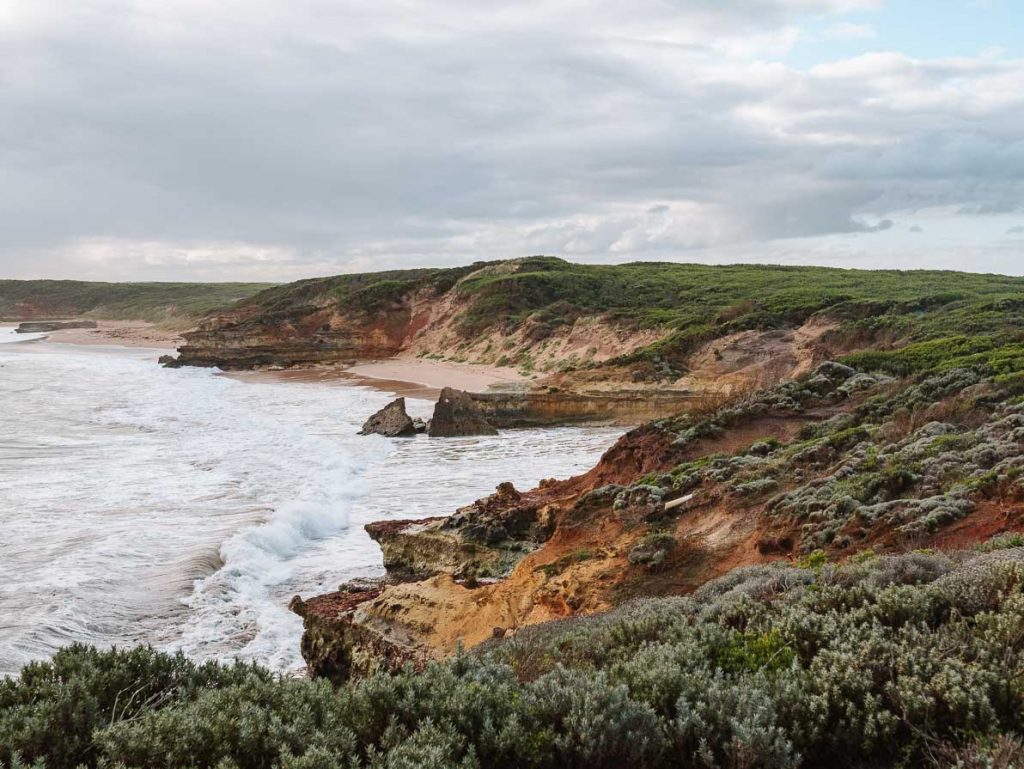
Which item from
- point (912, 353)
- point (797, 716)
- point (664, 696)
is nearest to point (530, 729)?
point (664, 696)

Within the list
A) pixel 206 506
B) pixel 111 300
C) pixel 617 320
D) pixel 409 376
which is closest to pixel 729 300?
pixel 617 320

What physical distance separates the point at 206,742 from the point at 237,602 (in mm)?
7411

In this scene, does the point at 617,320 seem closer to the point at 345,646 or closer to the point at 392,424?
the point at 392,424

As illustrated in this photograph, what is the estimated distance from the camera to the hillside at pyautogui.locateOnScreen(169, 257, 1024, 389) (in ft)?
98.4

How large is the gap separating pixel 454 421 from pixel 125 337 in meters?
69.5

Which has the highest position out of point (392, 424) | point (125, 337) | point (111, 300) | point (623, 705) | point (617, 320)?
point (111, 300)

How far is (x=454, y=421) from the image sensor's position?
2334 centimetres

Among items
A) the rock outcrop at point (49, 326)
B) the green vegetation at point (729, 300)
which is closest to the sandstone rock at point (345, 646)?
the green vegetation at point (729, 300)

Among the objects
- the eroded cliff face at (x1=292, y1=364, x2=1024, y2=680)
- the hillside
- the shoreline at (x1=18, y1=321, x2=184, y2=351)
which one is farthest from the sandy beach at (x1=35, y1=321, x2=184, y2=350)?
the eroded cliff face at (x1=292, y1=364, x2=1024, y2=680)

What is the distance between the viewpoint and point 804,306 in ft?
119

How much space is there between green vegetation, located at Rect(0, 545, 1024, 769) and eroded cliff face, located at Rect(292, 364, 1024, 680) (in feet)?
10.2

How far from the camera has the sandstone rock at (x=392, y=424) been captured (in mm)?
23484

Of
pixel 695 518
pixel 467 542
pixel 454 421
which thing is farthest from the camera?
pixel 454 421

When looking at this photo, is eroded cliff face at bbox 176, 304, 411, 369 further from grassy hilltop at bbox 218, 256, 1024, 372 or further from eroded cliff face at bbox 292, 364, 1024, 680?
eroded cliff face at bbox 292, 364, 1024, 680
